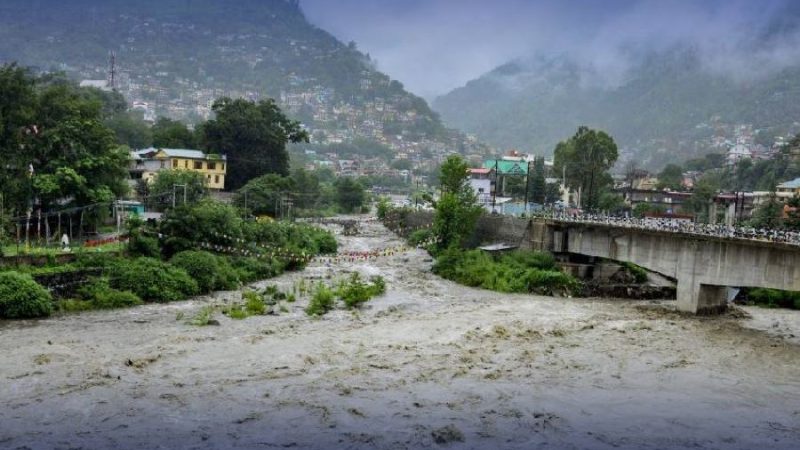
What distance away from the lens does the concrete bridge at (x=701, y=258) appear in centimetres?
2833

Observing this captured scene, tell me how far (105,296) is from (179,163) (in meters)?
36.5

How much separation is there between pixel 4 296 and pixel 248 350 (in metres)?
9.63

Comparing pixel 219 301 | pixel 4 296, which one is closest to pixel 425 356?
pixel 219 301

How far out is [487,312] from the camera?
3122cm

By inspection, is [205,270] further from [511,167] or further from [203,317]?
[511,167]

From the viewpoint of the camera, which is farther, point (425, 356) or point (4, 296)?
point (4, 296)

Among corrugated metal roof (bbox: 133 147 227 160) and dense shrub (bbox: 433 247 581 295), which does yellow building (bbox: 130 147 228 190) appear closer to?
corrugated metal roof (bbox: 133 147 227 160)

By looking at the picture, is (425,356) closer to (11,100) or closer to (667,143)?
(11,100)

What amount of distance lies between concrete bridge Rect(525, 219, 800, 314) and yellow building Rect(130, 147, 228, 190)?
3644 centimetres

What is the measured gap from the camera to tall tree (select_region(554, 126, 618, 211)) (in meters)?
73.1

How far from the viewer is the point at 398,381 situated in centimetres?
2030

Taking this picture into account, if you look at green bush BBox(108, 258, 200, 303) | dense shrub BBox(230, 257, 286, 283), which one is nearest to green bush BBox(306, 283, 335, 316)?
green bush BBox(108, 258, 200, 303)

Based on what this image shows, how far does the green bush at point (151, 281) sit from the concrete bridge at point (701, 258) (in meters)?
20.7

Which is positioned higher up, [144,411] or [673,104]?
[673,104]
